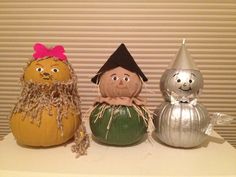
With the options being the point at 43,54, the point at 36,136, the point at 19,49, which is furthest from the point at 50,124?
the point at 19,49

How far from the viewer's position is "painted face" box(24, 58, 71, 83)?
27.1 inches

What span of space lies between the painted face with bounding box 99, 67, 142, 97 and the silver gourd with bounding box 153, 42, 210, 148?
101mm

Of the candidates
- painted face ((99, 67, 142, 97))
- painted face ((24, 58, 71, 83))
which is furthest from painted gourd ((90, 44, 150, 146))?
painted face ((24, 58, 71, 83))

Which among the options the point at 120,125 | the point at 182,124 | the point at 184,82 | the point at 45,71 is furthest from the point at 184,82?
the point at 45,71

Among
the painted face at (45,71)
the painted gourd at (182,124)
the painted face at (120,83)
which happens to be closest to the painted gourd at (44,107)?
the painted face at (45,71)

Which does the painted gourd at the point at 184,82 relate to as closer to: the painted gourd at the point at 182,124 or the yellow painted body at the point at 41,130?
the painted gourd at the point at 182,124

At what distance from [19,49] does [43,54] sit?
35 cm

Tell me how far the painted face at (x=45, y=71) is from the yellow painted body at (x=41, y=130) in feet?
0.29

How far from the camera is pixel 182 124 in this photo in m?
0.68

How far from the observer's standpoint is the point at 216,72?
39.5 inches

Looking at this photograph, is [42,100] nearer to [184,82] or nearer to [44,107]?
[44,107]

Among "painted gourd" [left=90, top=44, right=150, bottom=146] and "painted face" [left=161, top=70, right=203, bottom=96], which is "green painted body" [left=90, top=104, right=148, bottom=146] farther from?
"painted face" [left=161, top=70, right=203, bottom=96]

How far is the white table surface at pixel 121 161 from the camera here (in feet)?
1.92

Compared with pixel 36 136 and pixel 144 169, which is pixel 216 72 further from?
pixel 36 136
